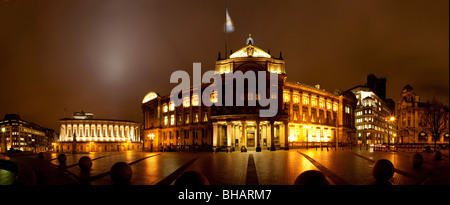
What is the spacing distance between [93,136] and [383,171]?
153 metres

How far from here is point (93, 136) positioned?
491ft

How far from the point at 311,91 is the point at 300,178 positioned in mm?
72786

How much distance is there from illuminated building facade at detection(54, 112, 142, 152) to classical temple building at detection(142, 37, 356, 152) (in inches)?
2274

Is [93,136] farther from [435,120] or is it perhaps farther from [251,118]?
[435,120]

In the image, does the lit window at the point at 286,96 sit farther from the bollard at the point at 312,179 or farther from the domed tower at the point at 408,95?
the domed tower at the point at 408,95

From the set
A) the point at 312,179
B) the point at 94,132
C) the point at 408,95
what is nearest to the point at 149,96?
the point at 94,132

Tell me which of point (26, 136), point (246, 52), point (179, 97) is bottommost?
point (26, 136)

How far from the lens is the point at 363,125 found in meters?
129

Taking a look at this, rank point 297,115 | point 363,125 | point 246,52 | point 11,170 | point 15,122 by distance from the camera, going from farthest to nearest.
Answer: point 15,122
point 363,125
point 297,115
point 246,52
point 11,170

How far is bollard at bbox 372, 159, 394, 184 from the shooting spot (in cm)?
1529

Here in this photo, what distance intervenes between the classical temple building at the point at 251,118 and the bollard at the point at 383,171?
3995cm

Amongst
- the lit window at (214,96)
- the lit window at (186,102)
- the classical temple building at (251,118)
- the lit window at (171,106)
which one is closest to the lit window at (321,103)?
the classical temple building at (251,118)
